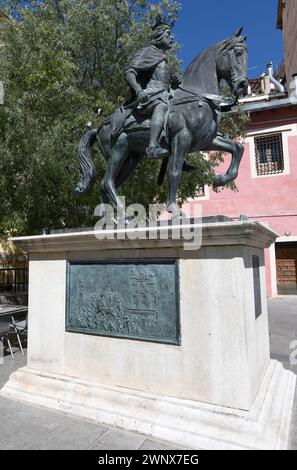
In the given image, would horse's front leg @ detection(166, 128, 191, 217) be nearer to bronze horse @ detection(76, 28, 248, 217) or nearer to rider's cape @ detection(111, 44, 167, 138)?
bronze horse @ detection(76, 28, 248, 217)

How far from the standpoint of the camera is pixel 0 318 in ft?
30.4

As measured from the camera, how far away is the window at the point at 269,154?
15.7m

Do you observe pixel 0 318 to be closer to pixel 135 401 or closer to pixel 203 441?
pixel 135 401

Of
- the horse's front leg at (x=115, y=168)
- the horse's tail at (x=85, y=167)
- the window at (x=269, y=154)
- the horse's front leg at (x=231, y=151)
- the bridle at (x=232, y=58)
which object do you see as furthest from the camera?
the window at (x=269, y=154)

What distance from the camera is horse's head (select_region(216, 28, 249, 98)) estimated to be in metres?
3.84

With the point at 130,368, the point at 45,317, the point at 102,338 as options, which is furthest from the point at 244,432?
the point at 45,317

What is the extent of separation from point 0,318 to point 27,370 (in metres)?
5.66

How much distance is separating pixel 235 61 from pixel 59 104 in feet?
18.6

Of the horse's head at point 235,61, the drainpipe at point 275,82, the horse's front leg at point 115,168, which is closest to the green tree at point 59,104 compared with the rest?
the horse's front leg at point 115,168

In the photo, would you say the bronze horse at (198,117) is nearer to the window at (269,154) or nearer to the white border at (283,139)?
the white border at (283,139)

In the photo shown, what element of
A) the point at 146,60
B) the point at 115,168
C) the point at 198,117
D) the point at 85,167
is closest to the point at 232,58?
the point at 198,117

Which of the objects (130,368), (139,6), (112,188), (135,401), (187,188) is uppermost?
(139,6)

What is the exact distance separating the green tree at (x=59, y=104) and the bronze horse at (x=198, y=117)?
3660mm

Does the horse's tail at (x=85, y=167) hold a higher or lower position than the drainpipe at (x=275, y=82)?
lower
